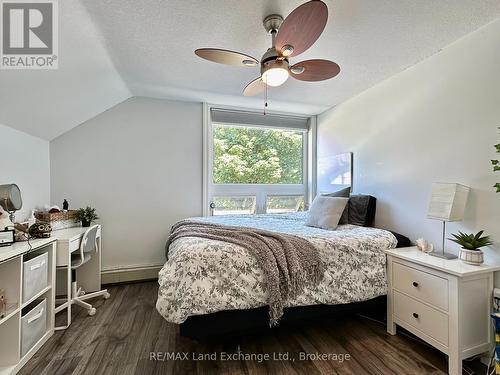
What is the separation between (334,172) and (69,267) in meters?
3.22

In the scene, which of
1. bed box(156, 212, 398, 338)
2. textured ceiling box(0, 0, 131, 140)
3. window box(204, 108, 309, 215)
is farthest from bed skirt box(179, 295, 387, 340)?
textured ceiling box(0, 0, 131, 140)

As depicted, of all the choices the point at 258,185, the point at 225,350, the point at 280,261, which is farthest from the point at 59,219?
the point at 258,185

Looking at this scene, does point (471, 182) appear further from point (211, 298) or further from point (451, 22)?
point (211, 298)

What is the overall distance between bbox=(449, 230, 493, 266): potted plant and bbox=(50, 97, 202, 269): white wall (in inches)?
111

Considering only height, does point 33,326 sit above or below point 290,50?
below

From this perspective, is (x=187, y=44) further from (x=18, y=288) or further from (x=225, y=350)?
(x=225, y=350)

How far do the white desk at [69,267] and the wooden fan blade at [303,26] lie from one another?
2352 millimetres

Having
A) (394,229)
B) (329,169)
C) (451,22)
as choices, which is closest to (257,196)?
(329,169)

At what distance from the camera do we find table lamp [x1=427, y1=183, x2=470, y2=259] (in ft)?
5.60

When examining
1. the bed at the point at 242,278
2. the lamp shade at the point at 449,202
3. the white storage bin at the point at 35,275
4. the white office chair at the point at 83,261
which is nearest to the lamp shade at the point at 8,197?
the white storage bin at the point at 35,275

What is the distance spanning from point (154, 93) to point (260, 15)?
1.92m

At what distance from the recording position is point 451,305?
4.91ft

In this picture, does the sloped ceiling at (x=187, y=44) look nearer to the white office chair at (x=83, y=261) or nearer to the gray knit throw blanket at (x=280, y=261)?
the white office chair at (x=83, y=261)

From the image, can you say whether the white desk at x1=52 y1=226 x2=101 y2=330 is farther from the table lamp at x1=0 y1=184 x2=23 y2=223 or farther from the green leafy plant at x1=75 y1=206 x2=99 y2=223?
the table lamp at x1=0 y1=184 x2=23 y2=223
